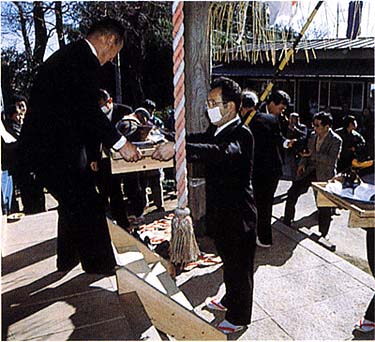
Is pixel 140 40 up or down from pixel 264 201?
up

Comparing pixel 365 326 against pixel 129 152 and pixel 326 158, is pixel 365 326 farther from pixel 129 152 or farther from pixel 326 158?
pixel 326 158

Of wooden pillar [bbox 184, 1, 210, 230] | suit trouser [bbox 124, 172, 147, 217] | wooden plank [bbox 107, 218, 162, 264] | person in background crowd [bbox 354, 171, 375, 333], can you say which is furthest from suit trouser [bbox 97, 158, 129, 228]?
person in background crowd [bbox 354, 171, 375, 333]

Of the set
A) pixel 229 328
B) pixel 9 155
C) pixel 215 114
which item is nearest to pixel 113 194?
pixel 9 155

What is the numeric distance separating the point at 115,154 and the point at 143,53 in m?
7.45

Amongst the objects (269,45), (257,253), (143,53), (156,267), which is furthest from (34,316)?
(143,53)

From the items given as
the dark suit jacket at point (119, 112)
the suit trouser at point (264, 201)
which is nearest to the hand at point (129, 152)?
the suit trouser at point (264, 201)

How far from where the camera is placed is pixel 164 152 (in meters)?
2.31

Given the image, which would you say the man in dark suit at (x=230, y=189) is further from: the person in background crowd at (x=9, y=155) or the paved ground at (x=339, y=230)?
the paved ground at (x=339, y=230)

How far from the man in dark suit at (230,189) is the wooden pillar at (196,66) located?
3.74ft

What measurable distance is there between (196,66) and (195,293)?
72.8 inches

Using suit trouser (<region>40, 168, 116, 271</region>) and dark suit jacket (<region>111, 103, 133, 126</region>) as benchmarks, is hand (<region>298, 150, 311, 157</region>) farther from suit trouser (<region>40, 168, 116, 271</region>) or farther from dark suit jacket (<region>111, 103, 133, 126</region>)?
suit trouser (<region>40, 168, 116, 271</region>)

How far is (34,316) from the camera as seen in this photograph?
2139 mm

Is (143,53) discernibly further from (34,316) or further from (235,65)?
(34,316)

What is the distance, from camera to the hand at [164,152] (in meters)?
2.31
